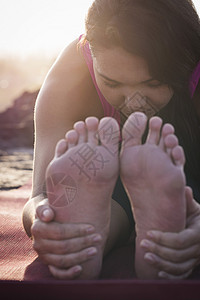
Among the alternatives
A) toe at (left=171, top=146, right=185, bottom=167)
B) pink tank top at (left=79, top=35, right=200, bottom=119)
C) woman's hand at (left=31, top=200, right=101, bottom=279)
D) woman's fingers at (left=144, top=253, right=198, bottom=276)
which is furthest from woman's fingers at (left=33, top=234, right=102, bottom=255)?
pink tank top at (left=79, top=35, right=200, bottom=119)

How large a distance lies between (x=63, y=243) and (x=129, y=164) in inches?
7.4

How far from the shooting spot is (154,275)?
66cm

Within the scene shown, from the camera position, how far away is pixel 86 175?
662 mm

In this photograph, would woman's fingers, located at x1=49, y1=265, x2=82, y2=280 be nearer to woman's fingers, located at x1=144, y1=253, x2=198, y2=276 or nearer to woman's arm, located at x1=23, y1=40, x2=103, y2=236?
woman's fingers, located at x1=144, y1=253, x2=198, y2=276

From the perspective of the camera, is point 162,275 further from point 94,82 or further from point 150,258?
point 94,82

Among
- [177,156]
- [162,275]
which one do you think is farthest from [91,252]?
[177,156]

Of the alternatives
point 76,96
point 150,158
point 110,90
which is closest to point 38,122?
point 76,96

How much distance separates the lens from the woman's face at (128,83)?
0.78m

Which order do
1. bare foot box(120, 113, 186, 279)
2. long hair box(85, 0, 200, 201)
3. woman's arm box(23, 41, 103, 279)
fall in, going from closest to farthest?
bare foot box(120, 113, 186, 279), long hair box(85, 0, 200, 201), woman's arm box(23, 41, 103, 279)

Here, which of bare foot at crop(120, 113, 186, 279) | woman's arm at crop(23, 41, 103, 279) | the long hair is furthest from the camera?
woman's arm at crop(23, 41, 103, 279)

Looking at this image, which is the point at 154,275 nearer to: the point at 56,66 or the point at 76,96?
the point at 76,96

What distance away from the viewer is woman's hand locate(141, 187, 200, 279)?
2.09 feet

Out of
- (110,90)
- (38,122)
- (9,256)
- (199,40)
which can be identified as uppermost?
(199,40)

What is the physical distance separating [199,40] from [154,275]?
0.52m
